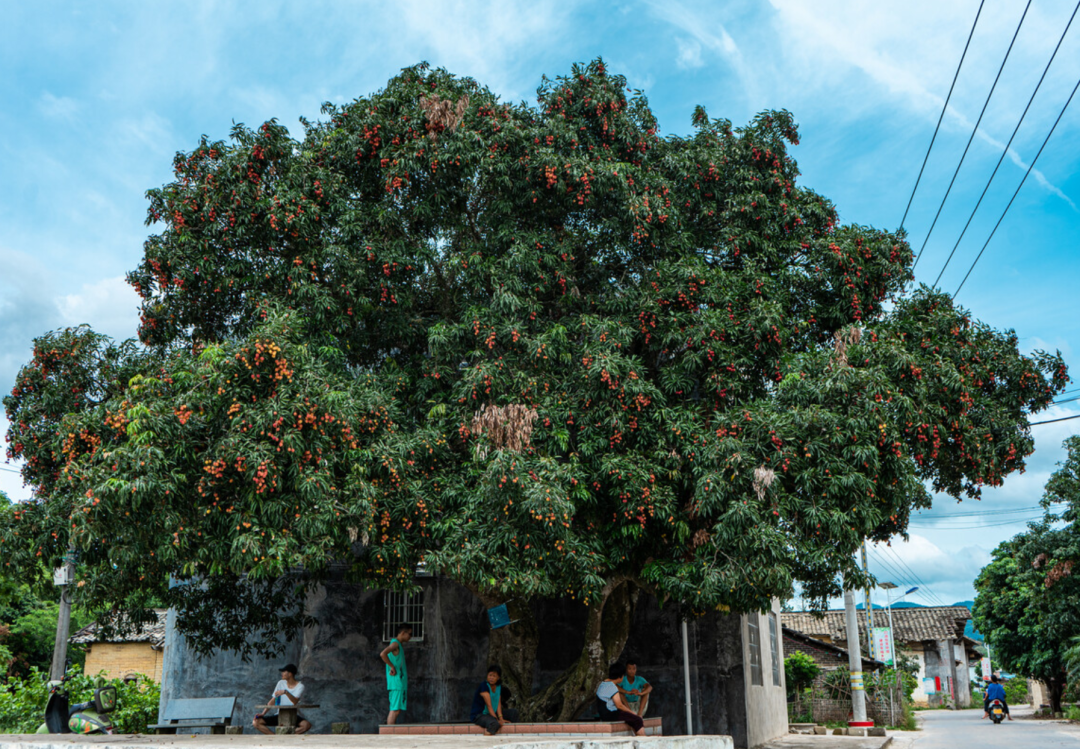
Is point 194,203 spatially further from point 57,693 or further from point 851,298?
point 851,298

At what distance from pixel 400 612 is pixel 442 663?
1.25m

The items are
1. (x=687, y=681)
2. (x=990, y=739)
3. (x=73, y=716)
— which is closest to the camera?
(x=73, y=716)

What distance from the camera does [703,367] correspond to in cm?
1229

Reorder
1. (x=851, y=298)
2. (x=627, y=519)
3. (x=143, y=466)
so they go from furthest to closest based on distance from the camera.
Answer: (x=851, y=298), (x=627, y=519), (x=143, y=466)

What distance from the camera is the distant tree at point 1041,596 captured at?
24109 millimetres

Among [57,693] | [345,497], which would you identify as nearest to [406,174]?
[345,497]

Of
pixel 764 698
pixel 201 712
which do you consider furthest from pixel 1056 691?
pixel 201 712

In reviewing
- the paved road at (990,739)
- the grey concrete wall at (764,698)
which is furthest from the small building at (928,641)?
the grey concrete wall at (764,698)

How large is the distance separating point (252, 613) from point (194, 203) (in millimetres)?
6837

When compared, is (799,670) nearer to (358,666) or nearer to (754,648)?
(754,648)

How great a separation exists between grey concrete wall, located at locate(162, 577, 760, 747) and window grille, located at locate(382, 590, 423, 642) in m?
0.14

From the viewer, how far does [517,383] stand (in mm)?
11859

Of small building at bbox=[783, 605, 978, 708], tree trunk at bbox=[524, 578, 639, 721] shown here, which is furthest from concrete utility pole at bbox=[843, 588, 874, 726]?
small building at bbox=[783, 605, 978, 708]

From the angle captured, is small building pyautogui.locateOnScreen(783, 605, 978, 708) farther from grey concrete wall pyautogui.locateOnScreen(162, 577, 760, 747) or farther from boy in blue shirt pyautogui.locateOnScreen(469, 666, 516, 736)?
boy in blue shirt pyautogui.locateOnScreen(469, 666, 516, 736)
